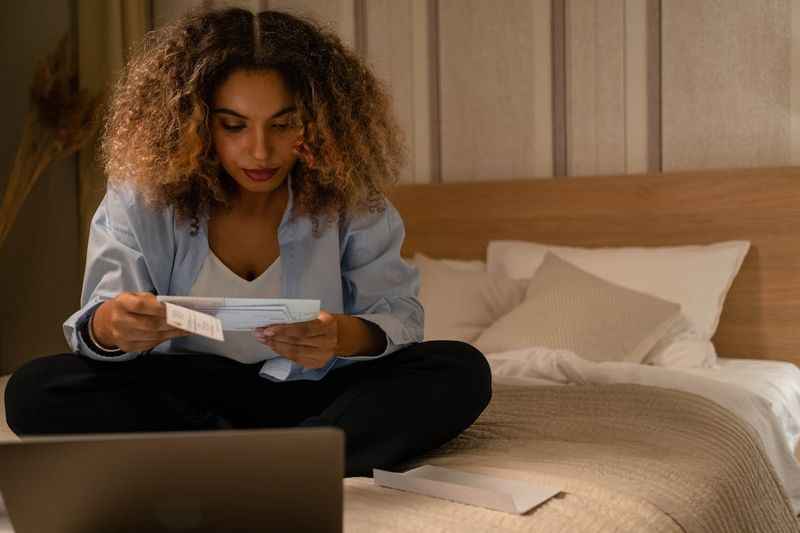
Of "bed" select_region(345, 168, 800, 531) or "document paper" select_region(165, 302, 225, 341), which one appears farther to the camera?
"bed" select_region(345, 168, 800, 531)

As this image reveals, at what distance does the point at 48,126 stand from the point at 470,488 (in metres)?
2.60

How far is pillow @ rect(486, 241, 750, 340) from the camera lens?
2420 mm

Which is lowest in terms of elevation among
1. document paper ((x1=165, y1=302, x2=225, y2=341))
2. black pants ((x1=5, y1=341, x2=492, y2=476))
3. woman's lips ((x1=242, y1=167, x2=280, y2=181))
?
black pants ((x1=5, y1=341, x2=492, y2=476))

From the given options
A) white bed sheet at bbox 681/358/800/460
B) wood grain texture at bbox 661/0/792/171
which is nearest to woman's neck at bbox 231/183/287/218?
white bed sheet at bbox 681/358/800/460

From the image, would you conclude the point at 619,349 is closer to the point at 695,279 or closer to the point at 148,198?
the point at 695,279

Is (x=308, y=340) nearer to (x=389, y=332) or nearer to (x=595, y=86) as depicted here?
(x=389, y=332)

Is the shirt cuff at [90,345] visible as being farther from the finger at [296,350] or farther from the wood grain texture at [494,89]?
the wood grain texture at [494,89]

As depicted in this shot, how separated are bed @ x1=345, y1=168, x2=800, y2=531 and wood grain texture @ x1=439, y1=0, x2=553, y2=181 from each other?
0.40 ft

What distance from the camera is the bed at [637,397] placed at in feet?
3.93

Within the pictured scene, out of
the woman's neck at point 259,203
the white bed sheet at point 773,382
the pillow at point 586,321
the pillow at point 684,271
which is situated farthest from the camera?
the pillow at point 684,271

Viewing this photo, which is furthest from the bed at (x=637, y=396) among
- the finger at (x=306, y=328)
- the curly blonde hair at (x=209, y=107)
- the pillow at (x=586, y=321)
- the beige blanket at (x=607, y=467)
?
the curly blonde hair at (x=209, y=107)

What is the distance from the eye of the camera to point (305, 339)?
4.10 feet

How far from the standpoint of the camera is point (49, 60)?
3256 mm

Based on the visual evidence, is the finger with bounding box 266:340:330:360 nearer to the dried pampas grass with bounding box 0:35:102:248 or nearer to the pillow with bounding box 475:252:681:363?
the pillow with bounding box 475:252:681:363
